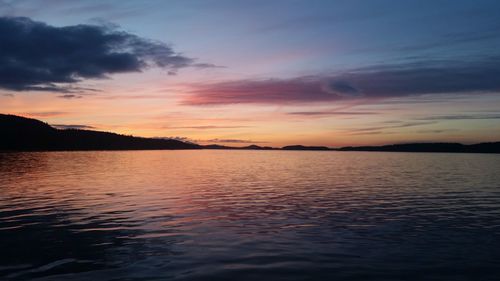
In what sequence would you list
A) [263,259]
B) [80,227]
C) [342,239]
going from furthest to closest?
[80,227] < [342,239] < [263,259]

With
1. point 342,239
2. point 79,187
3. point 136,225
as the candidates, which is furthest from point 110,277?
point 79,187

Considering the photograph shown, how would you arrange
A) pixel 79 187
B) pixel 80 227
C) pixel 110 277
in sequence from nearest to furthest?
pixel 110 277 → pixel 80 227 → pixel 79 187

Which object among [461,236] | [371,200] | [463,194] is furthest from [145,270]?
[463,194]

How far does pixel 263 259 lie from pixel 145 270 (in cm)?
516

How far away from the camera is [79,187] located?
4803 cm

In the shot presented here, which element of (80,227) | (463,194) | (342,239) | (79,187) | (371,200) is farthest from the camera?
(79,187)

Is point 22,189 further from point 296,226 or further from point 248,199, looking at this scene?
point 296,226

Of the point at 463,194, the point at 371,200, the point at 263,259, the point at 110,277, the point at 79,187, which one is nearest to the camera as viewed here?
the point at 110,277

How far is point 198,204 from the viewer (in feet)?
117

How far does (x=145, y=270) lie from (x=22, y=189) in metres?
36.3

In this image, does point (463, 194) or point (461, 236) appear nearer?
point (461, 236)

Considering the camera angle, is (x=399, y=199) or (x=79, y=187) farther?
(x=79, y=187)

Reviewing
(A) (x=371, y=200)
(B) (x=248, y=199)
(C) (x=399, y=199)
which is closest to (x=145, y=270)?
(B) (x=248, y=199)

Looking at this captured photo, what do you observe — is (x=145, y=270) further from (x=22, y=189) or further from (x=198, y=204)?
(x=22, y=189)
